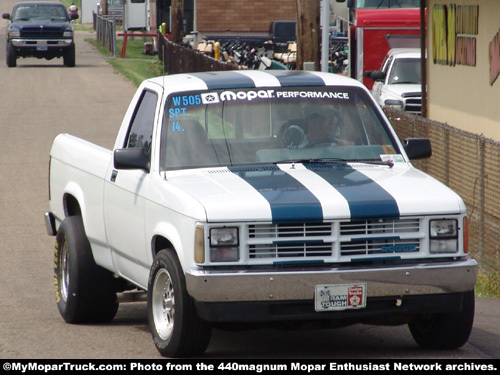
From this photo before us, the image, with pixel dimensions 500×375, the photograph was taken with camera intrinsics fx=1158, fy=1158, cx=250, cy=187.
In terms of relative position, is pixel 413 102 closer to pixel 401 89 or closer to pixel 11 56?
pixel 401 89

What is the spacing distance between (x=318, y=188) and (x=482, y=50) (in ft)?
30.4

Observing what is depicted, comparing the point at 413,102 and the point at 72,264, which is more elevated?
the point at 413,102

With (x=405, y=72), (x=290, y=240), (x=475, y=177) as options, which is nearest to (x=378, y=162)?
(x=290, y=240)

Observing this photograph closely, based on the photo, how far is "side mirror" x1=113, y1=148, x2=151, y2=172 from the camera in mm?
7508

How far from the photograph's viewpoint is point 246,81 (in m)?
8.04

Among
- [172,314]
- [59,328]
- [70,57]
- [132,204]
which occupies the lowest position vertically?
[59,328]

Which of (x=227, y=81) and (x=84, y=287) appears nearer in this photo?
(x=227, y=81)

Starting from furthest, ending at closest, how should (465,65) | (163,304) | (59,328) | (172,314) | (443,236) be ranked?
(465,65), (59,328), (163,304), (172,314), (443,236)

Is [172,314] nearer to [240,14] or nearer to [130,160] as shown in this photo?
[130,160]

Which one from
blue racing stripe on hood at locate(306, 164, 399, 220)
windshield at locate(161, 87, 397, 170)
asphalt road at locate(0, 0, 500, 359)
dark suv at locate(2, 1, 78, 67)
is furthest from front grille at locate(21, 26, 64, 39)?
blue racing stripe on hood at locate(306, 164, 399, 220)

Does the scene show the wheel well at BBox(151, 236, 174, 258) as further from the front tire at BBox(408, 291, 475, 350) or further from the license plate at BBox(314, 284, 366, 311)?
the front tire at BBox(408, 291, 475, 350)

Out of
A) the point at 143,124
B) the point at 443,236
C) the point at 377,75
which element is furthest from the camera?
the point at 377,75

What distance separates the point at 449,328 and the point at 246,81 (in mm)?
2225

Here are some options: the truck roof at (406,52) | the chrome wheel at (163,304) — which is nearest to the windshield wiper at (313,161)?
the chrome wheel at (163,304)
